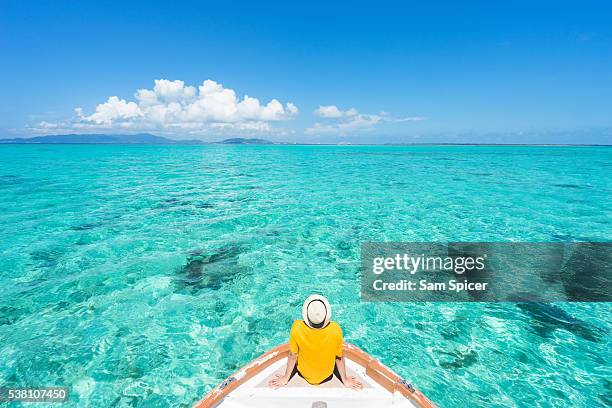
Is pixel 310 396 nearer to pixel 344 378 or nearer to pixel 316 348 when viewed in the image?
pixel 344 378

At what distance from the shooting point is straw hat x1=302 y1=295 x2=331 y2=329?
4285 millimetres

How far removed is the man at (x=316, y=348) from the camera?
433 centimetres

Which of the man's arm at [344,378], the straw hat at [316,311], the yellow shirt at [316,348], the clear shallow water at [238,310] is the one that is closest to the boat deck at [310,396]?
the man's arm at [344,378]

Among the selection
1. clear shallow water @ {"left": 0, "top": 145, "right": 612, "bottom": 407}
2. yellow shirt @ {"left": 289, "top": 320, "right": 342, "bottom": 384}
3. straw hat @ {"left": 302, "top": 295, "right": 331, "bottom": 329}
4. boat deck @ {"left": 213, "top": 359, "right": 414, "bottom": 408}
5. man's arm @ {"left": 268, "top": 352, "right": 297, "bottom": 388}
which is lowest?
clear shallow water @ {"left": 0, "top": 145, "right": 612, "bottom": 407}

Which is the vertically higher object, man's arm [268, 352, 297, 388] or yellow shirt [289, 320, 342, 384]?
yellow shirt [289, 320, 342, 384]

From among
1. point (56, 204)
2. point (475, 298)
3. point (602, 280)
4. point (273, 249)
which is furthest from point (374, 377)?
point (56, 204)

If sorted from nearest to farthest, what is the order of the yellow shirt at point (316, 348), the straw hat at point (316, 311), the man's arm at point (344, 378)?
the straw hat at point (316, 311), the yellow shirt at point (316, 348), the man's arm at point (344, 378)

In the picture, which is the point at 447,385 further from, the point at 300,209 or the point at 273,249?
the point at 300,209

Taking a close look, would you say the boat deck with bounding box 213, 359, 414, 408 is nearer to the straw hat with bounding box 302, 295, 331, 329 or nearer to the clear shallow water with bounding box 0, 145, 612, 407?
the straw hat with bounding box 302, 295, 331, 329

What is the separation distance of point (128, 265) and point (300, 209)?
10.9 meters

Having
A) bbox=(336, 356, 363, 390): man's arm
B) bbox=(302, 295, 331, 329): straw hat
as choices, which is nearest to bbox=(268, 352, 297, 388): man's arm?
bbox=(336, 356, 363, 390): man's arm

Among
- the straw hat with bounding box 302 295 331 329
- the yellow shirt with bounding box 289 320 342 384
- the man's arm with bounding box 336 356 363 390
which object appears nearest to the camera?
the straw hat with bounding box 302 295 331 329

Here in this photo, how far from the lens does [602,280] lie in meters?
10.2

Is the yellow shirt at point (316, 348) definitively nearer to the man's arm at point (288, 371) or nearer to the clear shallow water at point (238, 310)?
the man's arm at point (288, 371)
